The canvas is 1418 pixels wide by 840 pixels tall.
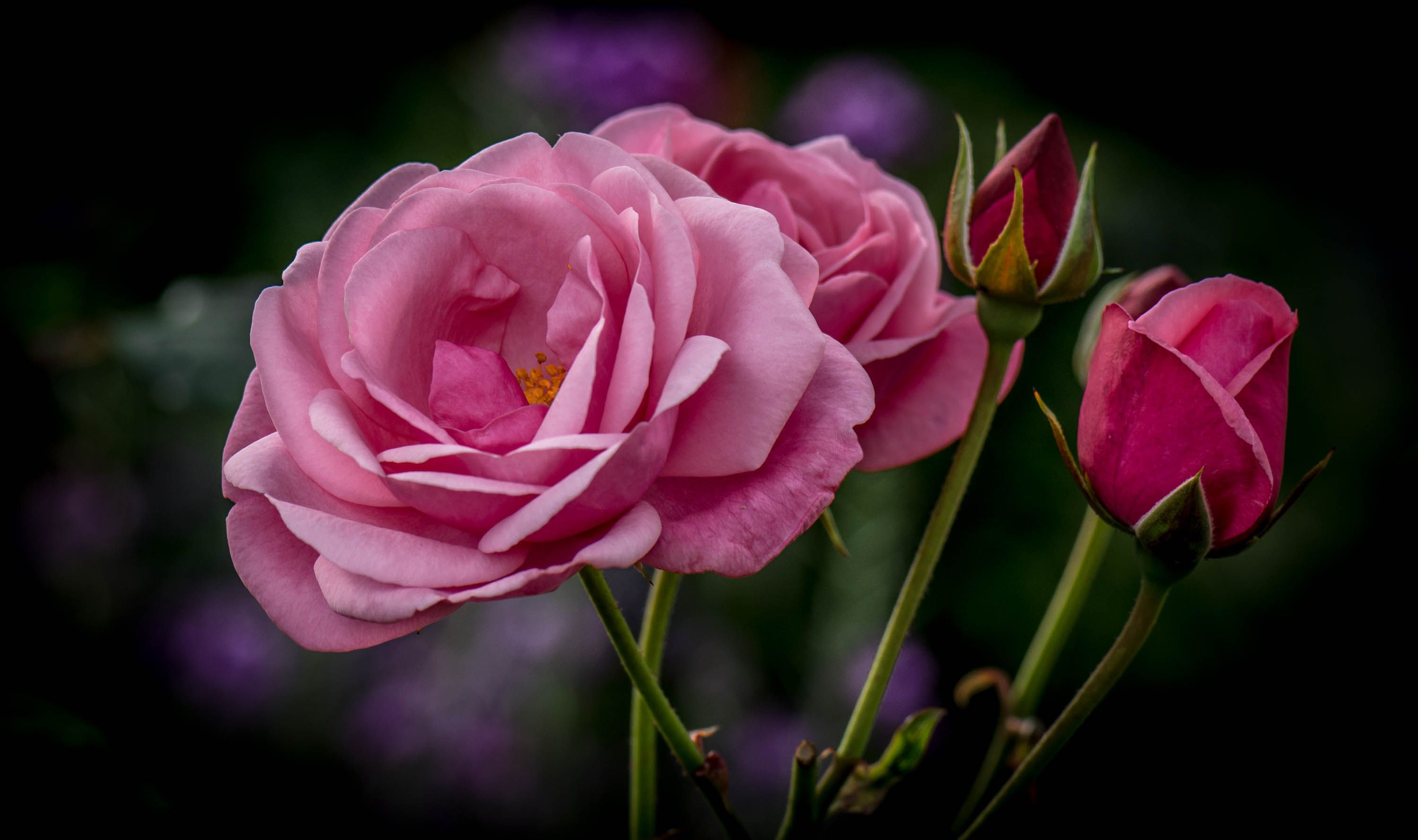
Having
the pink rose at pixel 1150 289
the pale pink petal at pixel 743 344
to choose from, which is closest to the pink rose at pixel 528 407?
the pale pink petal at pixel 743 344

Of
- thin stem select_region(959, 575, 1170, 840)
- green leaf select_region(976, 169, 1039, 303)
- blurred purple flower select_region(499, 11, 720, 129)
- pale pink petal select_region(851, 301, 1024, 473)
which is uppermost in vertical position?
blurred purple flower select_region(499, 11, 720, 129)

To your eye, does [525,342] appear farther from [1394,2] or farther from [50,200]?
[1394,2]

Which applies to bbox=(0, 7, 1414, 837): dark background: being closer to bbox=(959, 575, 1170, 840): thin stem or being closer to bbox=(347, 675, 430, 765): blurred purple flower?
bbox=(347, 675, 430, 765): blurred purple flower

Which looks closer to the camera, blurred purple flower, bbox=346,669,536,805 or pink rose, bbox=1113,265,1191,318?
pink rose, bbox=1113,265,1191,318

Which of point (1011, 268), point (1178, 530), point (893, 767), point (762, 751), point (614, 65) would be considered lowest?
point (762, 751)

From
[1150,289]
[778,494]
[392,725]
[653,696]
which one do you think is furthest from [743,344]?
[392,725]

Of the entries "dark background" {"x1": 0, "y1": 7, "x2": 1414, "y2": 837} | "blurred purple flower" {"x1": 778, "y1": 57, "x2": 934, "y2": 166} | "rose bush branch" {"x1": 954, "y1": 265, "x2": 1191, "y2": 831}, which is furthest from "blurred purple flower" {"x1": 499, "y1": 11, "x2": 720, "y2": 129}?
"rose bush branch" {"x1": 954, "y1": 265, "x2": 1191, "y2": 831}

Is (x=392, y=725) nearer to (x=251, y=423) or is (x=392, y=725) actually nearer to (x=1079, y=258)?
(x=251, y=423)
